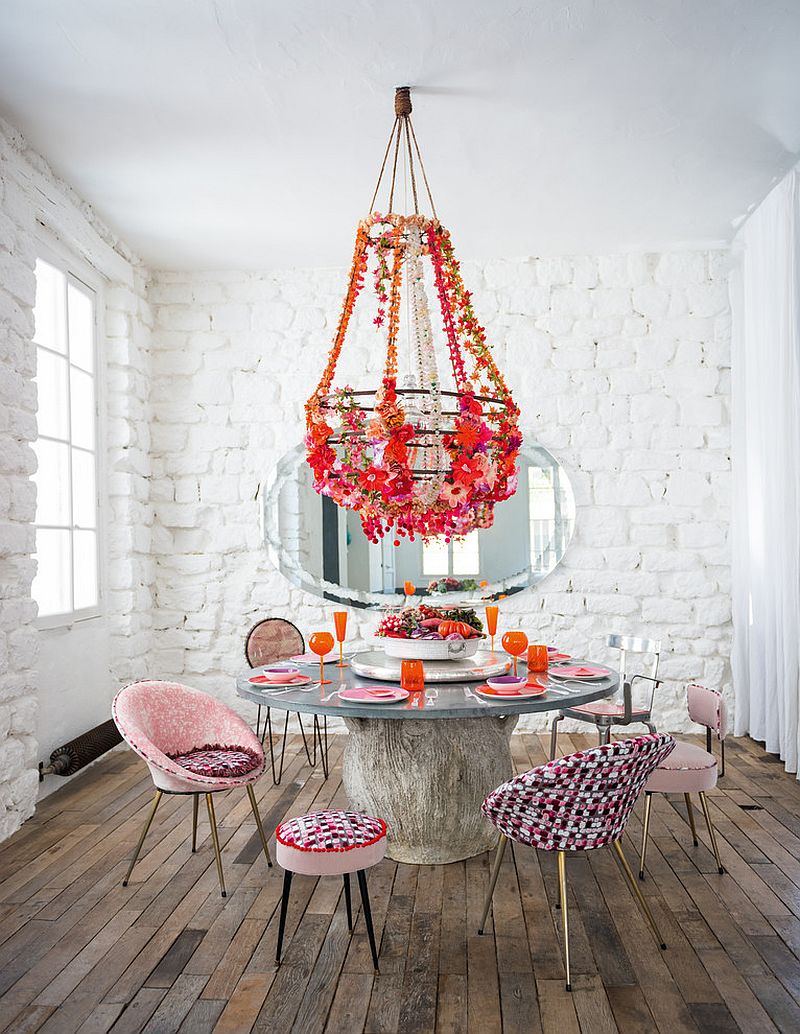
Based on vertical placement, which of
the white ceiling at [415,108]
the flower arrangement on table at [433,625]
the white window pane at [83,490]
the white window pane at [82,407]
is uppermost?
the white ceiling at [415,108]

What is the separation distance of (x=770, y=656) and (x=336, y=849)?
3179mm

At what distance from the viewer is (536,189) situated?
4.58 meters

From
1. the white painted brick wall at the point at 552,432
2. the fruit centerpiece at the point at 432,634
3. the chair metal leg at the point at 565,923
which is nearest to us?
the chair metal leg at the point at 565,923

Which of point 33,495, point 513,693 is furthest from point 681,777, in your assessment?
point 33,495

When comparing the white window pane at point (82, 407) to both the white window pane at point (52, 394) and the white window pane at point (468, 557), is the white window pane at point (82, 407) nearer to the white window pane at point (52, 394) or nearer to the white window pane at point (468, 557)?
the white window pane at point (52, 394)

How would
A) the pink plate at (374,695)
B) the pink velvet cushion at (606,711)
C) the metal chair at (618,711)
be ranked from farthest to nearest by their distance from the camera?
the pink velvet cushion at (606,711), the metal chair at (618,711), the pink plate at (374,695)

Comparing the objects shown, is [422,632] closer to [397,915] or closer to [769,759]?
[397,915]

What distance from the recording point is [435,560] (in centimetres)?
564

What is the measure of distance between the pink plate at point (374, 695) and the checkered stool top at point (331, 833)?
38 centimetres

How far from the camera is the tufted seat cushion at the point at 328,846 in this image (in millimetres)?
2529

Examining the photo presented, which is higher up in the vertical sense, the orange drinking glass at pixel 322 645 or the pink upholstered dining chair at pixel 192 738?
the orange drinking glass at pixel 322 645

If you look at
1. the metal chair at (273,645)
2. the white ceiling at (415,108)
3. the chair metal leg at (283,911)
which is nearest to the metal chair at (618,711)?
the metal chair at (273,645)

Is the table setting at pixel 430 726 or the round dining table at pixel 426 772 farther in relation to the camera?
the round dining table at pixel 426 772

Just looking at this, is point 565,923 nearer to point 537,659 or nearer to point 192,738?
point 537,659
